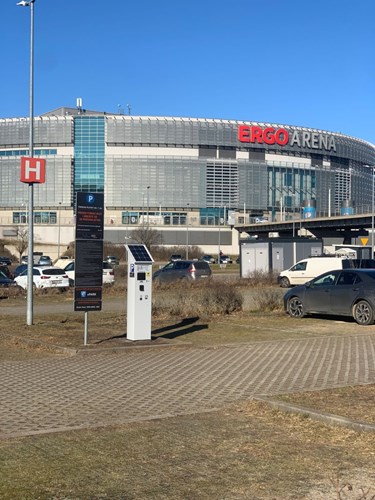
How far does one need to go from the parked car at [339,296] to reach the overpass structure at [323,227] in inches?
2523

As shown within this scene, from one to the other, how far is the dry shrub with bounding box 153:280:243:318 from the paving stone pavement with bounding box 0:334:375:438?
20.2 ft

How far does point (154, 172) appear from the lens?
117938mm

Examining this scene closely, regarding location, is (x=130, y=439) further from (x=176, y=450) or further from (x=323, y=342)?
(x=323, y=342)

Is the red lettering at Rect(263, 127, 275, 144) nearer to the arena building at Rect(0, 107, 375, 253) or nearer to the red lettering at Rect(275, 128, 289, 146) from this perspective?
the arena building at Rect(0, 107, 375, 253)

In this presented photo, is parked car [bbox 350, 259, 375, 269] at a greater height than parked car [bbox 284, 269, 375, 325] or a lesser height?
greater

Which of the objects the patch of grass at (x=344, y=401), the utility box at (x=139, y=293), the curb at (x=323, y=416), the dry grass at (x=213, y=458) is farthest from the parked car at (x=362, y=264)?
the curb at (x=323, y=416)

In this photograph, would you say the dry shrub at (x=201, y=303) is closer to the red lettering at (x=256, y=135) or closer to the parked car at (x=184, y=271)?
the parked car at (x=184, y=271)

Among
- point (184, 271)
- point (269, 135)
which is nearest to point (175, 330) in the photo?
point (184, 271)

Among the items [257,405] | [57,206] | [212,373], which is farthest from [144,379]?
[57,206]

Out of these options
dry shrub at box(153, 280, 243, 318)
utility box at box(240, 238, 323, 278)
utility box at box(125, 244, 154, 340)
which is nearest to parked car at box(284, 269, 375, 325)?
dry shrub at box(153, 280, 243, 318)

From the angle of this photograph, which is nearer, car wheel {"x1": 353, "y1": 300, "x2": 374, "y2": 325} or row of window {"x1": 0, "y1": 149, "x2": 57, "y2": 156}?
car wheel {"x1": 353, "y1": 300, "x2": 374, "y2": 325}

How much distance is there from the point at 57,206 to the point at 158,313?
325ft

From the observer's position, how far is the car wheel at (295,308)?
19984 millimetres

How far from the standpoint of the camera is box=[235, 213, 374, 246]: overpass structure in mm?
85938
